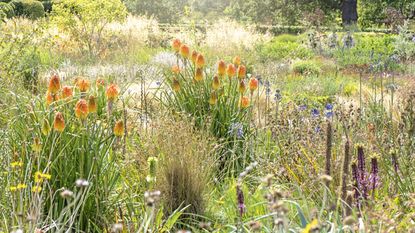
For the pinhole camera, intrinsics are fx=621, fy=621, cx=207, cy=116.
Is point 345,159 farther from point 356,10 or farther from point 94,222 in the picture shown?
point 356,10

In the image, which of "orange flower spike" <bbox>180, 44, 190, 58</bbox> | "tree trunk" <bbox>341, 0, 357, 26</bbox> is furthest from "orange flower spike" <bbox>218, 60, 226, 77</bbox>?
"tree trunk" <bbox>341, 0, 357, 26</bbox>

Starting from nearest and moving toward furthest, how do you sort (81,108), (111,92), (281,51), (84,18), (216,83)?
(81,108) → (111,92) → (216,83) → (84,18) → (281,51)

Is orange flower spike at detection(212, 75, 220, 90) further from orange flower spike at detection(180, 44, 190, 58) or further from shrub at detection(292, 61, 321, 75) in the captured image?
shrub at detection(292, 61, 321, 75)

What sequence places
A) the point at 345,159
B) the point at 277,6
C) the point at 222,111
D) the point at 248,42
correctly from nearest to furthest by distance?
the point at 345,159 < the point at 222,111 < the point at 248,42 < the point at 277,6

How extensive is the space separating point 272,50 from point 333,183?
13625 millimetres

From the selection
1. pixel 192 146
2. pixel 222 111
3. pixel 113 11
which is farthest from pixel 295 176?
pixel 113 11

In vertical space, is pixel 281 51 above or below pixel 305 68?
below

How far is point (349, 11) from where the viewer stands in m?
31.8

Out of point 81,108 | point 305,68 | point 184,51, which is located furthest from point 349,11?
point 81,108

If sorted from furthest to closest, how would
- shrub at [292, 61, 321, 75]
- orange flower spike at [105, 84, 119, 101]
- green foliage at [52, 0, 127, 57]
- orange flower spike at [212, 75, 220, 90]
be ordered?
green foliage at [52, 0, 127, 57] → shrub at [292, 61, 321, 75] → orange flower spike at [212, 75, 220, 90] → orange flower spike at [105, 84, 119, 101]

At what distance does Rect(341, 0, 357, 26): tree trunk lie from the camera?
1248 inches

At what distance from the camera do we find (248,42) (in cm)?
1756

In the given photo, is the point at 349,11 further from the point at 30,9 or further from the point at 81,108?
Result: the point at 81,108

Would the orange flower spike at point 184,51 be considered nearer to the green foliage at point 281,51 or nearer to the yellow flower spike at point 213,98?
the yellow flower spike at point 213,98
